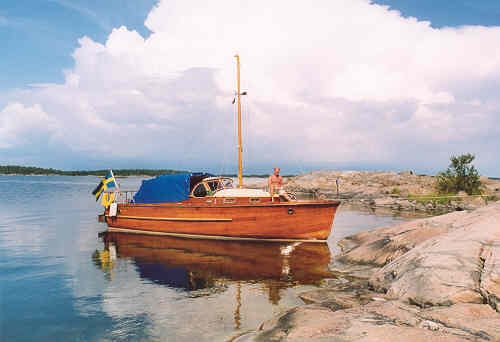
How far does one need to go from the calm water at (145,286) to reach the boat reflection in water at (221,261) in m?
0.03

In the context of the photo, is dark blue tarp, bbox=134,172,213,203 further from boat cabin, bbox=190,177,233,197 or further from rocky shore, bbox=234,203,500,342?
rocky shore, bbox=234,203,500,342

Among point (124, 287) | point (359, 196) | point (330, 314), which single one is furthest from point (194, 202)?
point (359, 196)

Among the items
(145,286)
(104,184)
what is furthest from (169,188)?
(145,286)

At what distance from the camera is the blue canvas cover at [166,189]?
57.4 ft

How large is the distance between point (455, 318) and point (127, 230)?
18.4 metres

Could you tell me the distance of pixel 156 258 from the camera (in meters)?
13.8

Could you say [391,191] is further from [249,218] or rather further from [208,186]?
[208,186]

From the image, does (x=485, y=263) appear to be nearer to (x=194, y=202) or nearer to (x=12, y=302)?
(x=12, y=302)

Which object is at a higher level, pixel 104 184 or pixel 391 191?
pixel 104 184

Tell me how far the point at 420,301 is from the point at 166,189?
557 inches

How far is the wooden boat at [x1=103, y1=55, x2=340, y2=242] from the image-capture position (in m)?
15.9

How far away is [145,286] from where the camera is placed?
10.1 meters

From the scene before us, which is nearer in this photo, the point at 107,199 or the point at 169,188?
the point at 169,188

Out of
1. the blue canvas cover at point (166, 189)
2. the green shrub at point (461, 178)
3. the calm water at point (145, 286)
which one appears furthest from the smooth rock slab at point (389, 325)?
the green shrub at point (461, 178)
